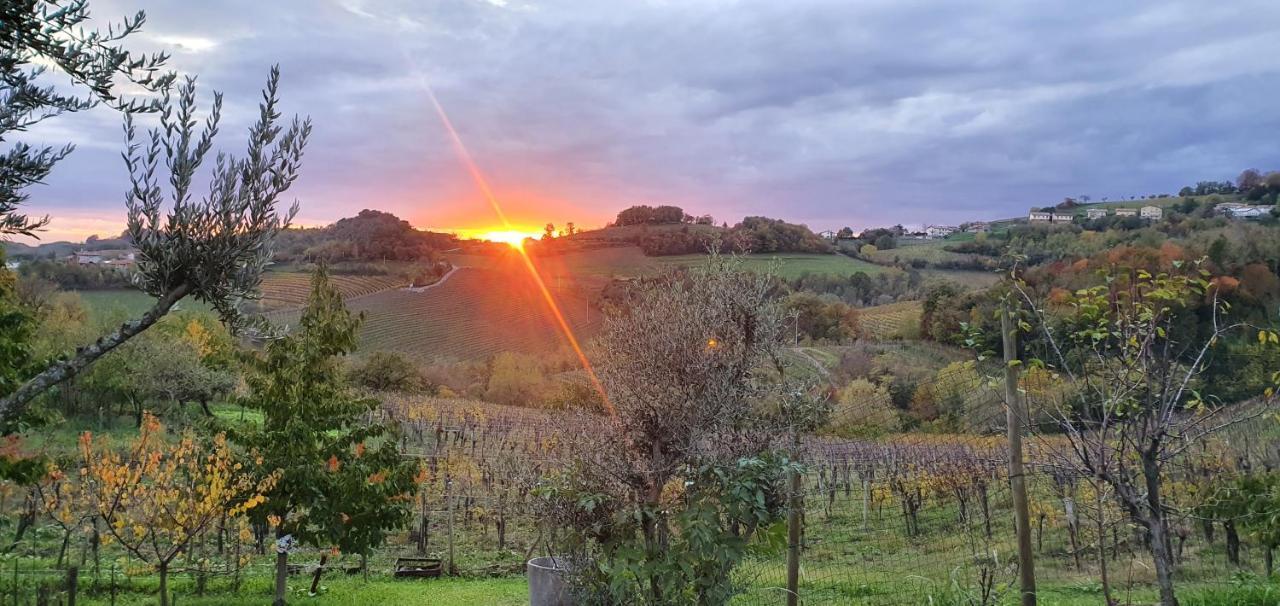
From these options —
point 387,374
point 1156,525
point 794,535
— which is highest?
point 1156,525

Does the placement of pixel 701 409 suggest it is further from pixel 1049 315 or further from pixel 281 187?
pixel 281 187

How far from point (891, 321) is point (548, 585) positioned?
52.8 m

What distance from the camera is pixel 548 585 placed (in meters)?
7.11

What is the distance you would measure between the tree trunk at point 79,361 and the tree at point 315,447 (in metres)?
4.43

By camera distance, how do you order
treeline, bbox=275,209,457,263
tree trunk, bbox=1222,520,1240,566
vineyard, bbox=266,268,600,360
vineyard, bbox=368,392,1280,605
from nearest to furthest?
vineyard, bbox=368,392,1280,605, tree trunk, bbox=1222,520,1240,566, vineyard, bbox=266,268,600,360, treeline, bbox=275,209,457,263

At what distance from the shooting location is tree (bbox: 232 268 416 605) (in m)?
9.66

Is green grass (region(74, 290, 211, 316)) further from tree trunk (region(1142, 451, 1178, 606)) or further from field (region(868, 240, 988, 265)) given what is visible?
field (region(868, 240, 988, 265))

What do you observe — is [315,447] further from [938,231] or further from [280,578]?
[938,231]

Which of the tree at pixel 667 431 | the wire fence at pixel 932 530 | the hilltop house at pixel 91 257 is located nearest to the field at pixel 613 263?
the hilltop house at pixel 91 257

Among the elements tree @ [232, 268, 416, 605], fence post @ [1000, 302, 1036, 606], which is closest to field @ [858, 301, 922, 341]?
tree @ [232, 268, 416, 605]

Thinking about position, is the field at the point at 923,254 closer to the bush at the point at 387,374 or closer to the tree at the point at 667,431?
the bush at the point at 387,374

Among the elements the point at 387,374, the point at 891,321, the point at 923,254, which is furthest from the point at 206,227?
the point at 923,254

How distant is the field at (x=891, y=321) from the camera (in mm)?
52188

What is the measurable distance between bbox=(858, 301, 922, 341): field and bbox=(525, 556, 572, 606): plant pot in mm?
47724
